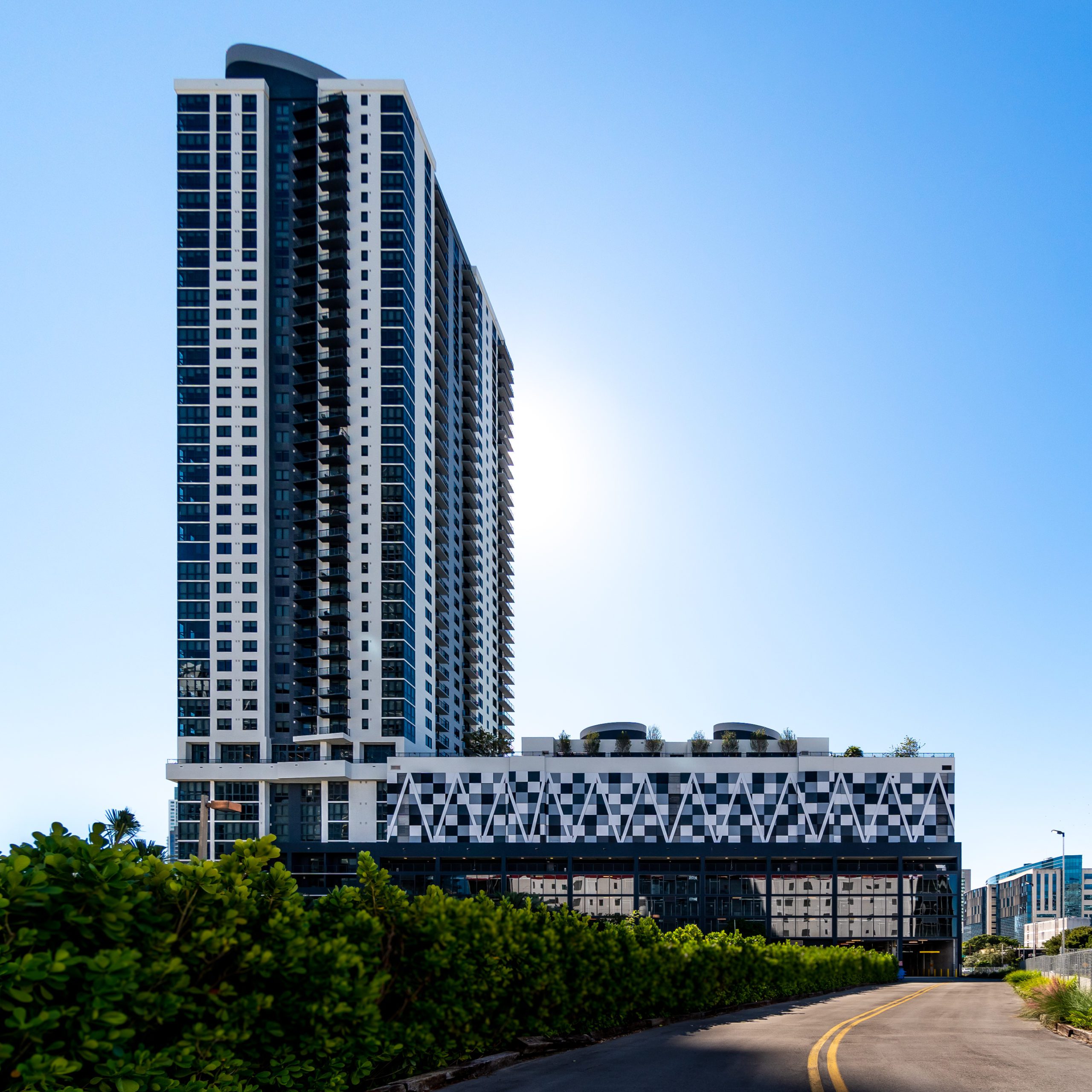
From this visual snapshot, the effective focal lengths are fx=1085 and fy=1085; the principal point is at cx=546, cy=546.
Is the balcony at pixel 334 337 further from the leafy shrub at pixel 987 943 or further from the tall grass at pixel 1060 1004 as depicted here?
the leafy shrub at pixel 987 943

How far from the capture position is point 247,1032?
929cm

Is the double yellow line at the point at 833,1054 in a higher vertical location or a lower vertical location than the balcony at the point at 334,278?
lower

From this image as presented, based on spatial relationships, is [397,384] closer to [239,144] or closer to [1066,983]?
[239,144]

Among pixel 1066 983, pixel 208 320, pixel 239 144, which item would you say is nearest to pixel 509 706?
pixel 208 320

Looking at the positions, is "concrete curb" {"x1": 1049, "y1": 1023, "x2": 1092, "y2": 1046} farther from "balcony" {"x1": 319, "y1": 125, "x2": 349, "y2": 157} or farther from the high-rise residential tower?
"balcony" {"x1": 319, "y1": 125, "x2": 349, "y2": 157}

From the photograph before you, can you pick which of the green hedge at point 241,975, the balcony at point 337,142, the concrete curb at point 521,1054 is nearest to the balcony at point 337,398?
the balcony at point 337,142

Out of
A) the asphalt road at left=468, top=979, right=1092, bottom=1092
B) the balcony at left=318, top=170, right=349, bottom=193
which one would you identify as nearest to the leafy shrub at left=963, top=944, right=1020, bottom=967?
the asphalt road at left=468, top=979, right=1092, bottom=1092

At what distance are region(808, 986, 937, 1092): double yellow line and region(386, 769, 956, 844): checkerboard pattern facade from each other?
269 ft

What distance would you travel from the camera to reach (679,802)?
115 m

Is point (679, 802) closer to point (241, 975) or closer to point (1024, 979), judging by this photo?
point (1024, 979)

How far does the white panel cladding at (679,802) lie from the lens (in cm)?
11338

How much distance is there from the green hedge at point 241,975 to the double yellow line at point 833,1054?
4.41 meters

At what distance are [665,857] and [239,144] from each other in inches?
3549

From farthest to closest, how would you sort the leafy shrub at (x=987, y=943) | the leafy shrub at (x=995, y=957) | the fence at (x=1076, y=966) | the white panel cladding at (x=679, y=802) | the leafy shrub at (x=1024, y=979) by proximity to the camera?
the leafy shrub at (x=987, y=943) → the leafy shrub at (x=995, y=957) → the white panel cladding at (x=679, y=802) → the leafy shrub at (x=1024, y=979) → the fence at (x=1076, y=966)
